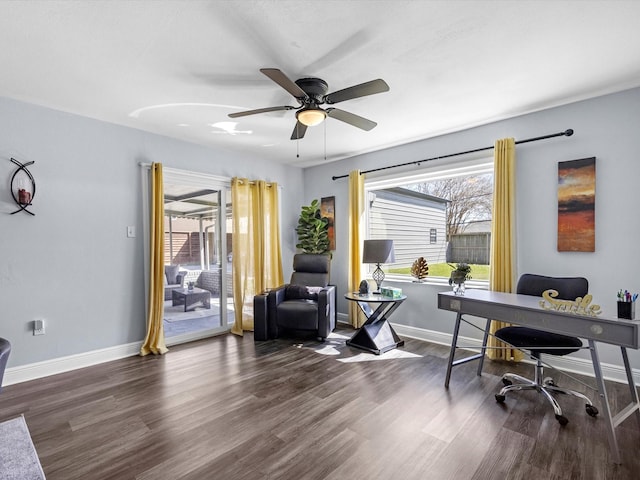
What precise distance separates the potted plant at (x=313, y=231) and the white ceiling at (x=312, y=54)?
6.19 ft

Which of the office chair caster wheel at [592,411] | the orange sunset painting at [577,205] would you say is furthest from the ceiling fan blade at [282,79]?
the office chair caster wheel at [592,411]

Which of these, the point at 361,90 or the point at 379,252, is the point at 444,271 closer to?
the point at 379,252

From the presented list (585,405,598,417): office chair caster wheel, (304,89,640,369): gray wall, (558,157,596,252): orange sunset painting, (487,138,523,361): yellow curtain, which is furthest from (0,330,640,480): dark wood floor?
(558,157,596,252): orange sunset painting

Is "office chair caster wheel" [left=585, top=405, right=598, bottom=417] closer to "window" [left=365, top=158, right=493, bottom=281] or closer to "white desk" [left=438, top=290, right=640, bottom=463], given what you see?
"white desk" [left=438, top=290, right=640, bottom=463]

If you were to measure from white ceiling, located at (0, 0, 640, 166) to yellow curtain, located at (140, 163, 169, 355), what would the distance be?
791mm

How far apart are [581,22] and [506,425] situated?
267 centimetres

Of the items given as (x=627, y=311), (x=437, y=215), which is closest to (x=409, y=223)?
(x=437, y=215)

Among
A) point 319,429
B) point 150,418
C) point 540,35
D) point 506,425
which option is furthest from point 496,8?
point 150,418

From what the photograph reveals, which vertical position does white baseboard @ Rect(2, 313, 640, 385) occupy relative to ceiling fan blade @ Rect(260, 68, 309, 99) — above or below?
below

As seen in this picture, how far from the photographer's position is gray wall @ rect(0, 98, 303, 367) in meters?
3.00

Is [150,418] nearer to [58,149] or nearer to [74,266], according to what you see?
[74,266]

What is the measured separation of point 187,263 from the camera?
4.35 metres

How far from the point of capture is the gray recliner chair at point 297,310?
4016 millimetres

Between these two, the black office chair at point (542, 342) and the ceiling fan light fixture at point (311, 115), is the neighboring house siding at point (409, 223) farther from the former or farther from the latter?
the ceiling fan light fixture at point (311, 115)
